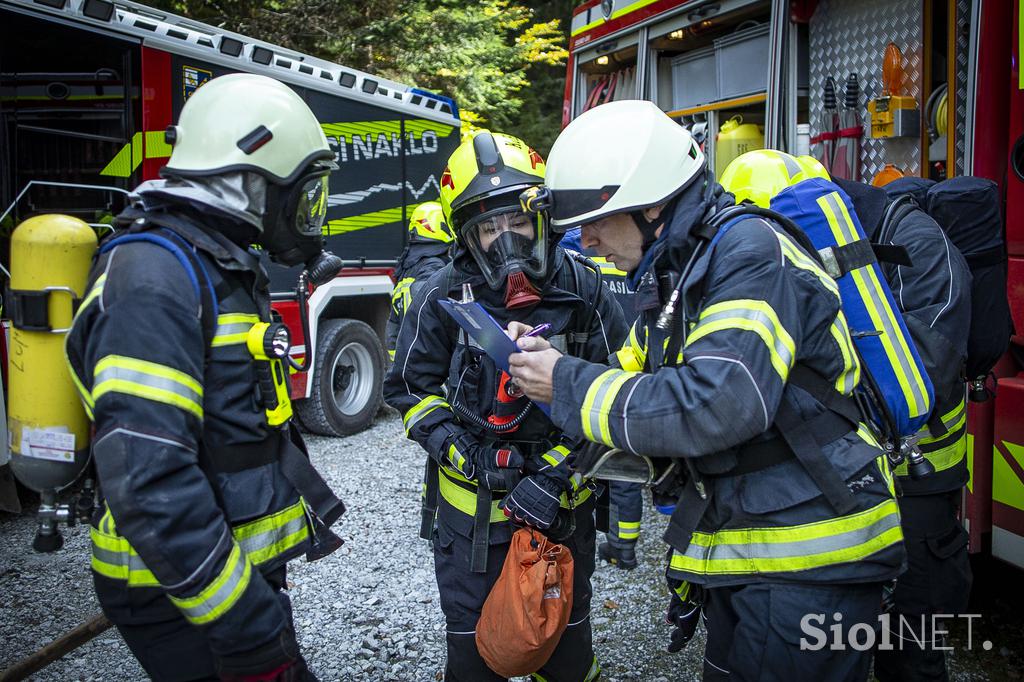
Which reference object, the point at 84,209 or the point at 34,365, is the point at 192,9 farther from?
the point at 34,365

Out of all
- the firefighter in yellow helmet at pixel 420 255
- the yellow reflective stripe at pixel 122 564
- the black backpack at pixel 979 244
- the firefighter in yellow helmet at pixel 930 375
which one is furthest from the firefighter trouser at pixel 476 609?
the firefighter in yellow helmet at pixel 420 255

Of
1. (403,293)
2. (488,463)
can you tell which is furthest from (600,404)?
(403,293)

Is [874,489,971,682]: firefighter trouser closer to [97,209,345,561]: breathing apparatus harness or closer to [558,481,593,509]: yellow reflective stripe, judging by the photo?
[558,481,593,509]: yellow reflective stripe

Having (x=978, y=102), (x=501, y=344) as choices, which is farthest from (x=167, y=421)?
(x=978, y=102)

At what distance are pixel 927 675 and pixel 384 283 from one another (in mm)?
5573

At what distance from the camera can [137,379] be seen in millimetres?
1506

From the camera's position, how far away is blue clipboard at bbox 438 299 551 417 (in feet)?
6.57

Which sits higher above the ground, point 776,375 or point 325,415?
point 776,375

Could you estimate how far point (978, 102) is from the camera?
121 inches

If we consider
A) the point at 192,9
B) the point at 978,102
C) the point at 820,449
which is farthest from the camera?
the point at 192,9

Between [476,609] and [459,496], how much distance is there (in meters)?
0.34

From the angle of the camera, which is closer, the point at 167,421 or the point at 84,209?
the point at 167,421

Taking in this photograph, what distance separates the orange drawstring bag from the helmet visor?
2.55 ft

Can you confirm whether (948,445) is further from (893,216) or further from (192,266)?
(192,266)
